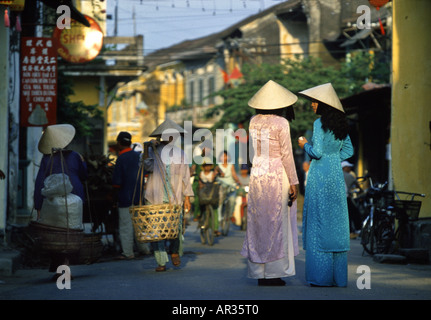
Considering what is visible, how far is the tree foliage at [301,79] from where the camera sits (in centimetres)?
3300

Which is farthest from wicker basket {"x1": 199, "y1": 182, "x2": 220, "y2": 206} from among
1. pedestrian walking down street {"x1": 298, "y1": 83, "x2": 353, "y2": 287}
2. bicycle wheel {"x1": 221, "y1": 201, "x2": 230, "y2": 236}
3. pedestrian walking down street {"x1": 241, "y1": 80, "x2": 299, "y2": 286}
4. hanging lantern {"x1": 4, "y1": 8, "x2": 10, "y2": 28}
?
pedestrian walking down street {"x1": 298, "y1": 83, "x2": 353, "y2": 287}

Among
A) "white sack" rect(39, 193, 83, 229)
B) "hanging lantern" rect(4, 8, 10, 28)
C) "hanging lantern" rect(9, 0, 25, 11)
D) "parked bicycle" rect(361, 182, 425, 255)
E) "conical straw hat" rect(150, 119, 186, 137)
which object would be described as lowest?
"parked bicycle" rect(361, 182, 425, 255)

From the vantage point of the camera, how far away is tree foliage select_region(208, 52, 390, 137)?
3300 centimetres

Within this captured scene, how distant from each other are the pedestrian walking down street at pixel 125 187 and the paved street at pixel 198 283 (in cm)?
40

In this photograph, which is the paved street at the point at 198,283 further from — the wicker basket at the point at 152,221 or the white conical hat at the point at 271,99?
the white conical hat at the point at 271,99

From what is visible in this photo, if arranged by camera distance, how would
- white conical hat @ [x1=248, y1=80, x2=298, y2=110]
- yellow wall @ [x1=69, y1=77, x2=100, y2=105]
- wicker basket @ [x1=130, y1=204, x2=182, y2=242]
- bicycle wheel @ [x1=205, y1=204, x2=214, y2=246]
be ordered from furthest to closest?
1. yellow wall @ [x1=69, y1=77, x2=100, y2=105]
2. bicycle wheel @ [x1=205, y1=204, x2=214, y2=246]
3. wicker basket @ [x1=130, y1=204, x2=182, y2=242]
4. white conical hat @ [x1=248, y1=80, x2=298, y2=110]

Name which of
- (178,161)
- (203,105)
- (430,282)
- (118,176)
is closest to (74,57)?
(118,176)

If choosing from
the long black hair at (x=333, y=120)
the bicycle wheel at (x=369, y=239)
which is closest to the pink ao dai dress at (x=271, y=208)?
the long black hair at (x=333, y=120)

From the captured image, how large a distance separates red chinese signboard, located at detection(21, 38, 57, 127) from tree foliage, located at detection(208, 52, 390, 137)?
17767 millimetres

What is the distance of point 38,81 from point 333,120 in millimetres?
8358

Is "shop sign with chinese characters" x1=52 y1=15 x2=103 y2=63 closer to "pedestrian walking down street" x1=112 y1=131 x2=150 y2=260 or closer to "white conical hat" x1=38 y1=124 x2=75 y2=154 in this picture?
"pedestrian walking down street" x1=112 y1=131 x2=150 y2=260

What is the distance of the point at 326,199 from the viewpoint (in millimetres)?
9133

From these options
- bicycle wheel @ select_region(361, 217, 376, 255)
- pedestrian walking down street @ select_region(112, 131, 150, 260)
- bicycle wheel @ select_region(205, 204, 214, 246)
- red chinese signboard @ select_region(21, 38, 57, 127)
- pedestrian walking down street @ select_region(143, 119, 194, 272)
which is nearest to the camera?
pedestrian walking down street @ select_region(143, 119, 194, 272)
